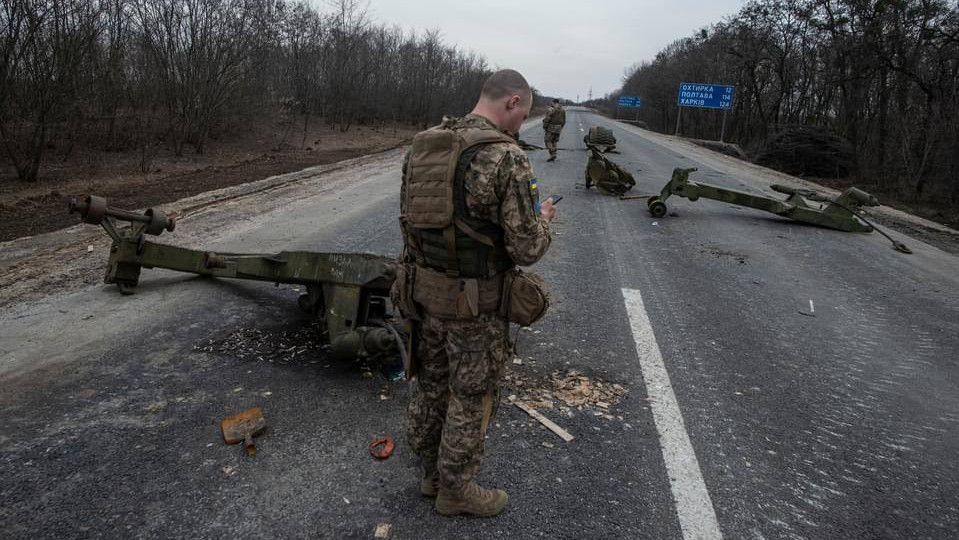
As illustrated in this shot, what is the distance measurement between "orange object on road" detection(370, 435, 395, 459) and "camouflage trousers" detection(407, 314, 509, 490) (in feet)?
1.40

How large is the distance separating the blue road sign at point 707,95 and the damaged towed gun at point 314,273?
34263mm

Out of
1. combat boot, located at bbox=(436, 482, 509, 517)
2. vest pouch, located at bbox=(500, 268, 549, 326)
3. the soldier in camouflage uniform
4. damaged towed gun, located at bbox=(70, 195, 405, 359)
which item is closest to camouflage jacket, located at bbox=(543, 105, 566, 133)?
damaged towed gun, located at bbox=(70, 195, 405, 359)

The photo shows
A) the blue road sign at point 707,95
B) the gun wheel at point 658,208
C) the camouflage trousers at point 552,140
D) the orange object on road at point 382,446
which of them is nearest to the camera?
the orange object on road at point 382,446

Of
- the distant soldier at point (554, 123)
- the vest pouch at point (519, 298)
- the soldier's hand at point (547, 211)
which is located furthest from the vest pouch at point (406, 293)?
the distant soldier at point (554, 123)

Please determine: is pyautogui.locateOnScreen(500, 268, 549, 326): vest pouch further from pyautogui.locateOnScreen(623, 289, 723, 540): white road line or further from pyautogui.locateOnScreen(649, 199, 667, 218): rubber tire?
pyautogui.locateOnScreen(649, 199, 667, 218): rubber tire

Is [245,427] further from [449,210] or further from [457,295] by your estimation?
[449,210]

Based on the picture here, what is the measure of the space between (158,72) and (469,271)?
15714mm

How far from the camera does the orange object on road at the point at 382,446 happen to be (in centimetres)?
278

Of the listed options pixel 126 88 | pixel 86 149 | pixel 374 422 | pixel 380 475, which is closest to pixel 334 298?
pixel 374 422

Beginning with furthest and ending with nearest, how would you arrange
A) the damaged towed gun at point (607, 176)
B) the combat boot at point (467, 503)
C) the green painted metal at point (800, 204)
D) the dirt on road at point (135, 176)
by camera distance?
the damaged towed gun at point (607, 176) → the green painted metal at point (800, 204) → the dirt on road at point (135, 176) → the combat boot at point (467, 503)

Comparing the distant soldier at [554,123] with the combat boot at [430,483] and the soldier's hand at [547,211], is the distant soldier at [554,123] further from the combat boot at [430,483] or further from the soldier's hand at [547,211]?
the combat boot at [430,483]

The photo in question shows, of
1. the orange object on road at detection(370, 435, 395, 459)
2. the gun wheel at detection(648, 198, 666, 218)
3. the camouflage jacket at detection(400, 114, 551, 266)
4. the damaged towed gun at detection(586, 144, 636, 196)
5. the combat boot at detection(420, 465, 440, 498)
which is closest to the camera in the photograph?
the camouflage jacket at detection(400, 114, 551, 266)

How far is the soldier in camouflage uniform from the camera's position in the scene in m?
2.21

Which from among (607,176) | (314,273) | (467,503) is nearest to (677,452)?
(467,503)
